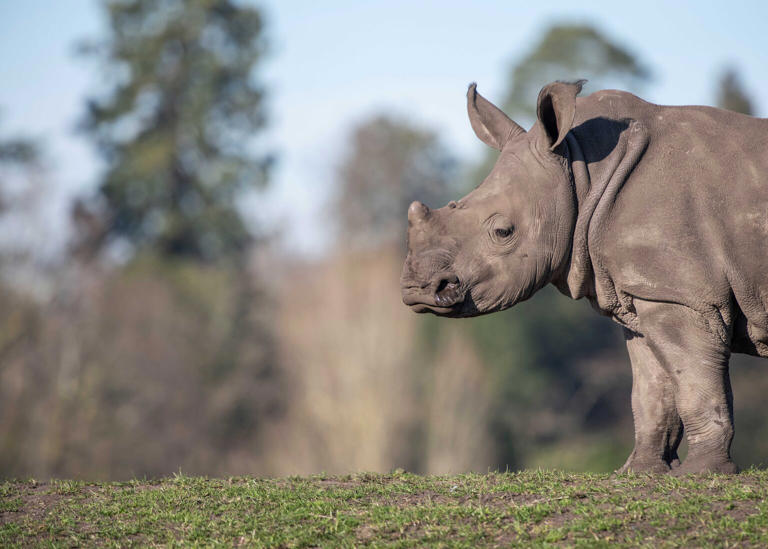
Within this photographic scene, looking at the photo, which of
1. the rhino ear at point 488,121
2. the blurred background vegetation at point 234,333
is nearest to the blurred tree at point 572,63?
the blurred background vegetation at point 234,333

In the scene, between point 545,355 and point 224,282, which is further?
point 545,355

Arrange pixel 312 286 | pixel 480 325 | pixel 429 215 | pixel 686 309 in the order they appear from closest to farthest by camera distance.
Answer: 1. pixel 686 309
2. pixel 429 215
3. pixel 312 286
4. pixel 480 325

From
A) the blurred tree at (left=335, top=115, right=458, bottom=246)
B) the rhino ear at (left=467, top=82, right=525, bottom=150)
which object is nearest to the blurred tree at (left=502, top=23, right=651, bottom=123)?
the blurred tree at (left=335, top=115, right=458, bottom=246)

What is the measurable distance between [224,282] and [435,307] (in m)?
37.2

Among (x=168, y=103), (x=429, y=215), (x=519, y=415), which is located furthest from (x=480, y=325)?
(x=429, y=215)

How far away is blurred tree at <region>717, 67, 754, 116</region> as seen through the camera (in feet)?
179

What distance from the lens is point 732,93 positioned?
5478cm

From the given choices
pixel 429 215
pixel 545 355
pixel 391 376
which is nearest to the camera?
pixel 429 215

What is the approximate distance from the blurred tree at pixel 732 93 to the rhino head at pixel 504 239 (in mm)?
48962

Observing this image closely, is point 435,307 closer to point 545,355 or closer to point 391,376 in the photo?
point 391,376

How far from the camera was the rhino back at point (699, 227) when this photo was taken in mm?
7898

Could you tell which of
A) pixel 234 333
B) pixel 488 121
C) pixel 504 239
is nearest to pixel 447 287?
pixel 504 239

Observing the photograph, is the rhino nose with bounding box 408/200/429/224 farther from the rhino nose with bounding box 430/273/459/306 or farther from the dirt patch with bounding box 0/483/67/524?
the dirt patch with bounding box 0/483/67/524

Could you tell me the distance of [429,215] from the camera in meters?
8.43
